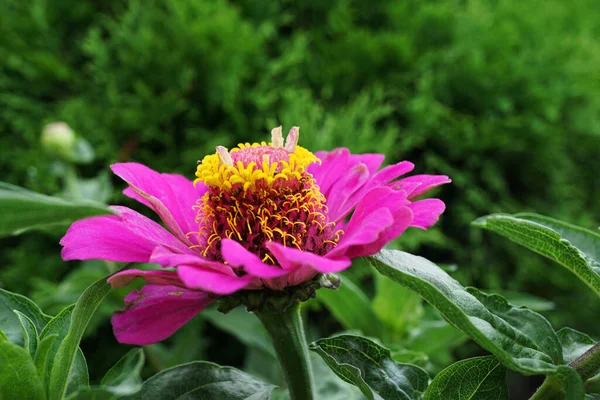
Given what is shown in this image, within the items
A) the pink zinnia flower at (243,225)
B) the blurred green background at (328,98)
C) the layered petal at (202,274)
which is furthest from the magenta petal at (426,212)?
the blurred green background at (328,98)

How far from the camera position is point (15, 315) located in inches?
14.4

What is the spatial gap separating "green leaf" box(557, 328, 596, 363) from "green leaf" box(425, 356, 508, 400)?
6 cm

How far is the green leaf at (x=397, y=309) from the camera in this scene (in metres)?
0.76

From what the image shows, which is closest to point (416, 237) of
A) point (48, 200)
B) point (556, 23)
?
point (556, 23)

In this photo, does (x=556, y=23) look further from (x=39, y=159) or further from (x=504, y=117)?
(x=39, y=159)

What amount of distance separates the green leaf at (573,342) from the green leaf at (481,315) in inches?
1.3

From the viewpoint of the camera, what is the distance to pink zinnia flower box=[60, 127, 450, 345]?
0.32m

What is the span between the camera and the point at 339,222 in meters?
0.45

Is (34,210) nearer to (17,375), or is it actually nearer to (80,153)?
(17,375)

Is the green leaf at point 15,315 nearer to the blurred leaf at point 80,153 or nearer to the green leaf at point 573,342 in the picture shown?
the green leaf at point 573,342

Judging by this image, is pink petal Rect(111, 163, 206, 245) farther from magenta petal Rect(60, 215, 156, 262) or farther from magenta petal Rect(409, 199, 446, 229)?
magenta petal Rect(409, 199, 446, 229)

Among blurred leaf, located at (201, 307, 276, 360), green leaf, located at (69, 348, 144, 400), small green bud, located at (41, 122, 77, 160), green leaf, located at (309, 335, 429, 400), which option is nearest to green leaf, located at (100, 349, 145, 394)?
green leaf, located at (69, 348, 144, 400)

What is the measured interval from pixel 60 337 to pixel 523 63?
1358 mm

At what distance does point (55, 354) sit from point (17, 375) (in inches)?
1.5
